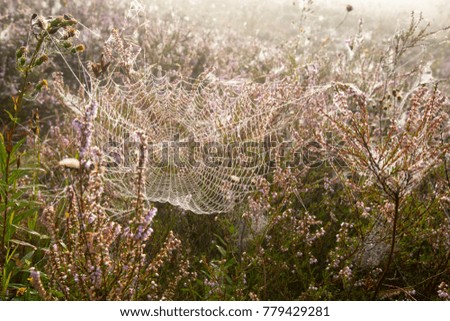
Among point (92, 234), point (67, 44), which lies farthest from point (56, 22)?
point (92, 234)

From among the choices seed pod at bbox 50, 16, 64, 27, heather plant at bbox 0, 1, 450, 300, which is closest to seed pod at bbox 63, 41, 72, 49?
heather plant at bbox 0, 1, 450, 300

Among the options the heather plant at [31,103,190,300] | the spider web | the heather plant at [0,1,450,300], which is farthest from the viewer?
the spider web

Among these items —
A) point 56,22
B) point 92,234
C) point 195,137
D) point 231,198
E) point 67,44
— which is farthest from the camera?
point 195,137

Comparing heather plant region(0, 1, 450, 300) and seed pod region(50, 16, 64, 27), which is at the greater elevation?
seed pod region(50, 16, 64, 27)

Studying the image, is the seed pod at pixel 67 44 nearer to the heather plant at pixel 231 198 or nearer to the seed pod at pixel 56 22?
the heather plant at pixel 231 198

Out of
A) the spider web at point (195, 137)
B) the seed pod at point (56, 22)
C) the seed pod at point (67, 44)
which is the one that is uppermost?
the seed pod at point (56, 22)

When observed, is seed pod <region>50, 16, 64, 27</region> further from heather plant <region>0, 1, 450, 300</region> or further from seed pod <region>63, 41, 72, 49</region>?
seed pod <region>63, 41, 72, 49</region>

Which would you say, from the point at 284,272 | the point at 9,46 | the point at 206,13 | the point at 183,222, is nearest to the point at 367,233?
the point at 284,272

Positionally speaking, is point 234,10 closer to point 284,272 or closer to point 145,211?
point 284,272

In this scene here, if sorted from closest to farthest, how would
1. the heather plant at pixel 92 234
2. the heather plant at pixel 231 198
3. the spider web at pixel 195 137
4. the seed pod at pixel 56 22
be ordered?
the heather plant at pixel 92 234 < the heather plant at pixel 231 198 < the seed pod at pixel 56 22 < the spider web at pixel 195 137

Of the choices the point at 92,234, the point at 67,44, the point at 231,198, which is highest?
the point at 67,44

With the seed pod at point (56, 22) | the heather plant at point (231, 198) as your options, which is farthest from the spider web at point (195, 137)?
the seed pod at point (56, 22)

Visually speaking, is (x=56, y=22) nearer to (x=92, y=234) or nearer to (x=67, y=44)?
(x=67, y=44)

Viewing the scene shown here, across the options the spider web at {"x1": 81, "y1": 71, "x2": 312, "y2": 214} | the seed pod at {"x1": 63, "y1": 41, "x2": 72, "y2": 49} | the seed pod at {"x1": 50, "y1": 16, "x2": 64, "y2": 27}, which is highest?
the seed pod at {"x1": 50, "y1": 16, "x2": 64, "y2": 27}
